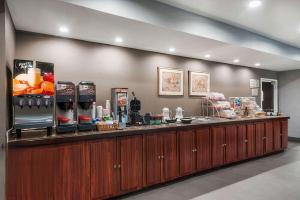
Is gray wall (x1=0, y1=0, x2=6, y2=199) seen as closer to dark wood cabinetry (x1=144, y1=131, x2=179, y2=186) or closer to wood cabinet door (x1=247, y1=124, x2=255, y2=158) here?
dark wood cabinetry (x1=144, y1=131, x2=179, y2=186)

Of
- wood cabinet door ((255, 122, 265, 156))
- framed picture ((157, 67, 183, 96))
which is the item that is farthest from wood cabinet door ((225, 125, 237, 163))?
framed picture ((157, 67, 183, 96))

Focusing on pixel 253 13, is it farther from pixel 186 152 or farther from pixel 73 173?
pixel 73 173

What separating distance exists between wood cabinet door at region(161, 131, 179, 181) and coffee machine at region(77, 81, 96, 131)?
46.9 inches

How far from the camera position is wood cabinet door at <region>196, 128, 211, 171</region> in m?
3.97

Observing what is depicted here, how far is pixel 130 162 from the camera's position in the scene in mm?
3145

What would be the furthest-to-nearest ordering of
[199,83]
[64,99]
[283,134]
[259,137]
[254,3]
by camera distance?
[283,134]
[199,83]
[259,137]
[254,3]
[64,99]

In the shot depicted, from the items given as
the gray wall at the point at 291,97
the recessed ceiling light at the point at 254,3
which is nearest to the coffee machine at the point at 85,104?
the recessed ceiling light at the point at 254,3

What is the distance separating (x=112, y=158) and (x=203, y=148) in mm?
1868

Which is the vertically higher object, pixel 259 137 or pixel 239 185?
pixel 259 137

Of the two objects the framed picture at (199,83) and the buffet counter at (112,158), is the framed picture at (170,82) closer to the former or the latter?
the framed picture at (199,83)

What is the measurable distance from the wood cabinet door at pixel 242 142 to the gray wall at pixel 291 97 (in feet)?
12.4

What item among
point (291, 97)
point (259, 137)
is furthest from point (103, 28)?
point (291, 97)

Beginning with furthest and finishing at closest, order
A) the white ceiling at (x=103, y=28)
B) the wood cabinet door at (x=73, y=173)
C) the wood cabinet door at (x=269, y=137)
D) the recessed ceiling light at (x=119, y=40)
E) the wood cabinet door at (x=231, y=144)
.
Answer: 1. the wood cabinet door at (x=269, y=137)
2. the wood cabinet door at (x=231, y=144)
3. the recessed ceiling light at (x=119, y=40)
4. the wood cabinet door at (x=73, y=173)
5. the white ceiling at (x=103, y=28)

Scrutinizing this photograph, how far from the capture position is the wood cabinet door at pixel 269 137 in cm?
541
